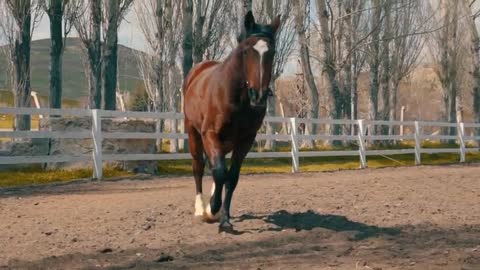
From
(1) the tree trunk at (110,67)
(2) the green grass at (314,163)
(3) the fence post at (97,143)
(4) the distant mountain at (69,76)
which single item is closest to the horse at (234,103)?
(3) the fence post at (97,143)

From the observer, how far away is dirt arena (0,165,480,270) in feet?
19.6

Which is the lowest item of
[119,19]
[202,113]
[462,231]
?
[462,231]

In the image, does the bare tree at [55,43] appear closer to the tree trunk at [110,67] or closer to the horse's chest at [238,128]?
the tree trunk at [110,67]

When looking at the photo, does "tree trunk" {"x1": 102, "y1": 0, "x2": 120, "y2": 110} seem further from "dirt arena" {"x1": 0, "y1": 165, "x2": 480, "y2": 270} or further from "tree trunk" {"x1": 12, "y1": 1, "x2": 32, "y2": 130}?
"dirt arena" {"x1": 0, "y1": 165, "x2": 480, "y2": 270}

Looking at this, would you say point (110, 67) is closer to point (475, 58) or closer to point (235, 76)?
point (235, 76)

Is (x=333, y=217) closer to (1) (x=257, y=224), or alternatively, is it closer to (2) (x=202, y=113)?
(1) (x=257, y=224)

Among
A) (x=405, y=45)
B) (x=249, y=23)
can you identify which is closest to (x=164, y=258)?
(x=249, y=23)

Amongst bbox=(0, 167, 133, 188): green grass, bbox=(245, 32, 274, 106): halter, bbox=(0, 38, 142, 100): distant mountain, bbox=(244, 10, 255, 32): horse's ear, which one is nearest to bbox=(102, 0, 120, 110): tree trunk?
bbox=(0, 167, 133, 188): green grass

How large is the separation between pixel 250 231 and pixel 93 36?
61.9ft

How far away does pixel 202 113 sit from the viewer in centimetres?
772

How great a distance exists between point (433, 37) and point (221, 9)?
18080mm

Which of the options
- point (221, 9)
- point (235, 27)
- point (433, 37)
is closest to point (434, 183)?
Result: point (221, 9)

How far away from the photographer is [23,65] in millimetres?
25266

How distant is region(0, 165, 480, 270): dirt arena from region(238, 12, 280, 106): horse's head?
146 cm
